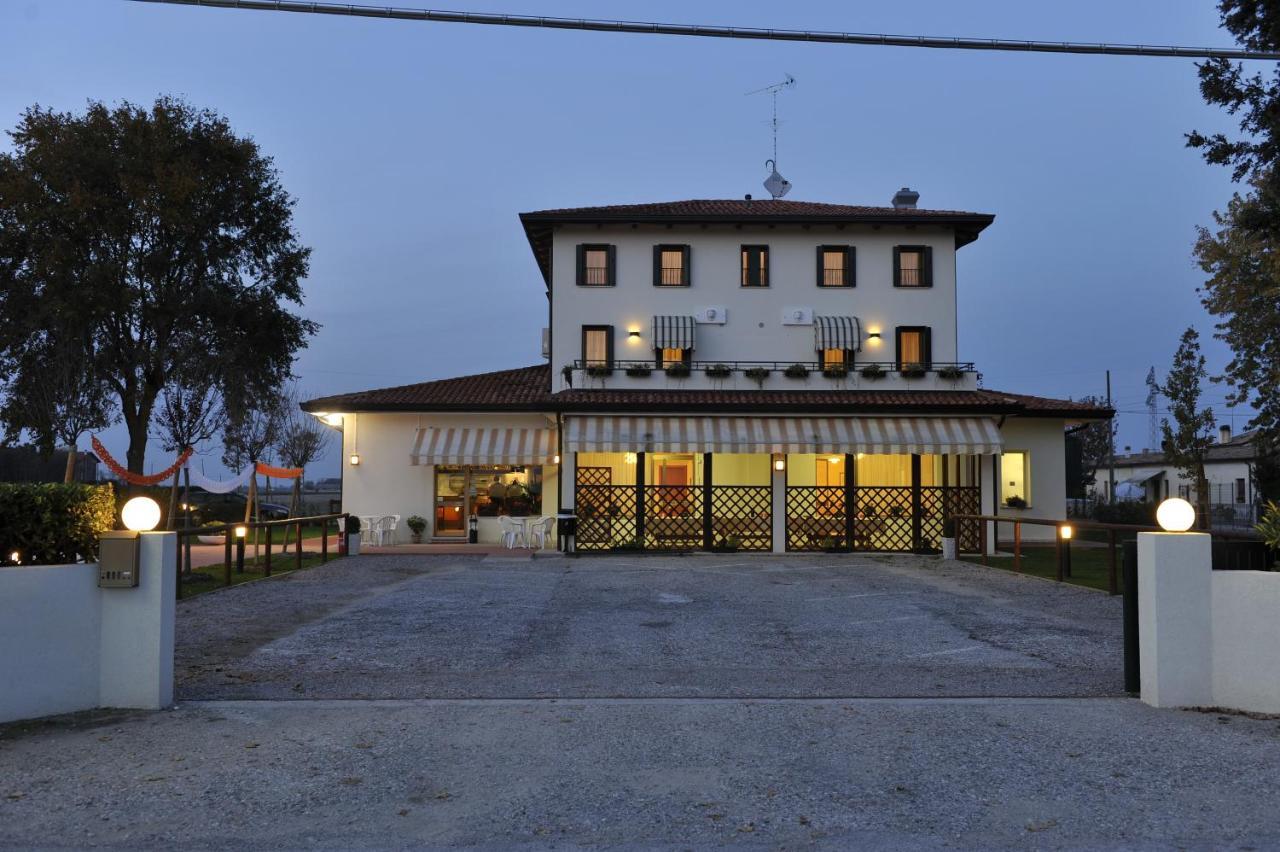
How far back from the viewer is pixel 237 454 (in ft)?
124

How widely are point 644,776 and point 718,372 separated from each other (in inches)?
682

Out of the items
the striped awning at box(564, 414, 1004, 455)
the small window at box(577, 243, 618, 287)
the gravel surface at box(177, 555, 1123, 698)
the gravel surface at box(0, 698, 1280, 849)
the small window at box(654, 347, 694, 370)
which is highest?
the small window at box(577, 243, 618, 287)

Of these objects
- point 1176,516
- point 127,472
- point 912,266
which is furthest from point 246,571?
point 912,266

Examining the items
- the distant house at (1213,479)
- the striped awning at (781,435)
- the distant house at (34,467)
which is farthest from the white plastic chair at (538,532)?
the distant house at (1213,479)

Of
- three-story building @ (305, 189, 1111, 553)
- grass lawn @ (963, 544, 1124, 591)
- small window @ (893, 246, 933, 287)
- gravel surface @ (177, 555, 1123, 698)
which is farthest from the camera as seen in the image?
small window @ (893, 246, 933, 287)

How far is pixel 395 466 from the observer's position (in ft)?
70.3

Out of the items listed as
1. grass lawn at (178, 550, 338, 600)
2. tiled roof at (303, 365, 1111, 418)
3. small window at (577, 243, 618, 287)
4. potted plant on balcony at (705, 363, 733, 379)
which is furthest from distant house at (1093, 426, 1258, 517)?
grass lawn at (178, 550, 338, 600)

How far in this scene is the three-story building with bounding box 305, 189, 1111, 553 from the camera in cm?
2006

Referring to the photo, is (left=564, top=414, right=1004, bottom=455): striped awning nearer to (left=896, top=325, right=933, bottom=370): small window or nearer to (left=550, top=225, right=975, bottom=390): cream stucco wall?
(left=550, top=225, right=975, bottom=390): cream stucco wall

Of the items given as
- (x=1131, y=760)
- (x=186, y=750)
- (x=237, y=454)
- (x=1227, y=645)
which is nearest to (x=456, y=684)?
(x=186, y=750)

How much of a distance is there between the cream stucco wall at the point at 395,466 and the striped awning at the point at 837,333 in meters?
6.64

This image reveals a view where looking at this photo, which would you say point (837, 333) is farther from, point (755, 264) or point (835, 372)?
point (755, 264)

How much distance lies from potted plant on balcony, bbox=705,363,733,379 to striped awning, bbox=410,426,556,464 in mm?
3884

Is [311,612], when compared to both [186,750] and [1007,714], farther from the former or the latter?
[1007,714]
